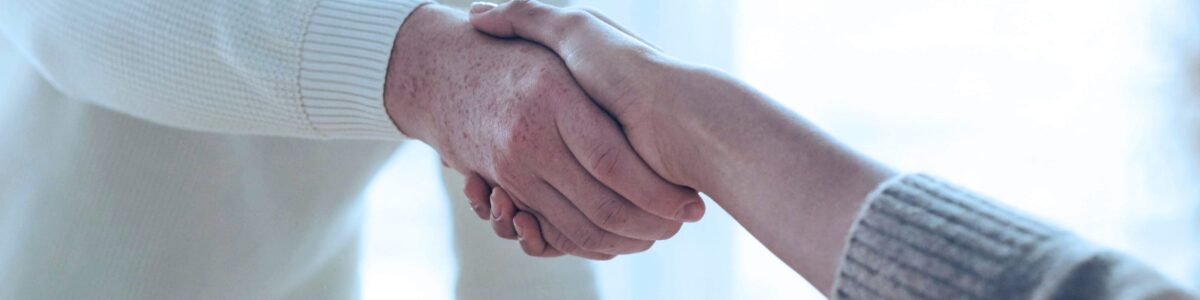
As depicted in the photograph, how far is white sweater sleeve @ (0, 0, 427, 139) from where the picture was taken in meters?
0.84

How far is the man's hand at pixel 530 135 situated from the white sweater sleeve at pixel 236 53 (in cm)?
3

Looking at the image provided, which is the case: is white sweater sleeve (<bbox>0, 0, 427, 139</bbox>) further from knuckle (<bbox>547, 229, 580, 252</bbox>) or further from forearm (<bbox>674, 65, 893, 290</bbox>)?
forearm (<bbox>674, 65, 893, 290</bbox>)

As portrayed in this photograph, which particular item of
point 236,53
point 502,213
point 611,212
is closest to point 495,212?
point 502,213

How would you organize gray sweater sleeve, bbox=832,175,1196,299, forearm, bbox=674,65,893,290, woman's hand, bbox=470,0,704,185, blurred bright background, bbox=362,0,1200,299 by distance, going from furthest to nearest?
blurred bright background, bbox=362,0,1200,299, woman's hand, bbox=470,0,704,185, forearm, bbox=674,65,893,290, gray sweater sleeve, bbox=832,175,1196,299

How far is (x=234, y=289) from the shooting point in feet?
3.27

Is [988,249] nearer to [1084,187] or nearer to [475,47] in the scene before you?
[475,47]

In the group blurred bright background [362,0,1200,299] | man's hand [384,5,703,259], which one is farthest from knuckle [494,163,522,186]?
blurred bright background [362,0,1200,299]

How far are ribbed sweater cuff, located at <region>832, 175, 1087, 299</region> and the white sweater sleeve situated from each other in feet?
1.38

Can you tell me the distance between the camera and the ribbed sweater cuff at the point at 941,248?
50 centimetres

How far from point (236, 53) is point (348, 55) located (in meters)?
0.08

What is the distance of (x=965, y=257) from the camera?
1.70ft

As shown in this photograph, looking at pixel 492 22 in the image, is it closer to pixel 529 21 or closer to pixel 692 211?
pixel 529 21

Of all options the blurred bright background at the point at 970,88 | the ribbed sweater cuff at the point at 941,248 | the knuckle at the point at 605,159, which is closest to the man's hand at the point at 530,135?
the knuckle at the point at 605,159

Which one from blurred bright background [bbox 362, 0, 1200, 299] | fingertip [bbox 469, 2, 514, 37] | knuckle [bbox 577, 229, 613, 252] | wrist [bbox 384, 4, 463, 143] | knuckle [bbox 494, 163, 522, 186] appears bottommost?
knuckle [bbox 577, 229, 613, 252]
